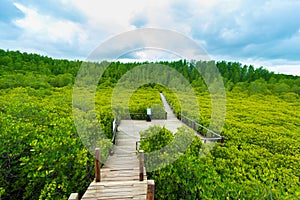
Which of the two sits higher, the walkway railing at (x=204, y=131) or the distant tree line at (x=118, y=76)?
the distant tree line at (x=118, y=76)

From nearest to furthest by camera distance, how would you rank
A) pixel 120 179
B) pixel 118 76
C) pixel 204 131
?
1. pixel 120 179
2. pixel 204 131
3. pixel 118 76

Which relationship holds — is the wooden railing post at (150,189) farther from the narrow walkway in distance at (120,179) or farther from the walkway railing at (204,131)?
the walkway railing at (204,131)

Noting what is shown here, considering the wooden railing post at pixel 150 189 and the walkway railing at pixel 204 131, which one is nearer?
the wooden railing post at pixel 150 189

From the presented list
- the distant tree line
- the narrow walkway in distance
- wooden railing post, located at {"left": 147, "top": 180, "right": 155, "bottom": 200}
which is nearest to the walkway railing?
the narrow walkway in distance

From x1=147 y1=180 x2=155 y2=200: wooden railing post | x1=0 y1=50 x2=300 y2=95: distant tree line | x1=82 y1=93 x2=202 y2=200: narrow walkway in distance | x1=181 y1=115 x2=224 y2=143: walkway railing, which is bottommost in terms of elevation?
x1=82 y1=93 x2=202 y2=200: narrow walkway in distance

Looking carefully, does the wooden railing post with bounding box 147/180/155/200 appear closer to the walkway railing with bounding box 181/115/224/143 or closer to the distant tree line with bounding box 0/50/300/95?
the walkway railing with bounding box 181/115/224/143

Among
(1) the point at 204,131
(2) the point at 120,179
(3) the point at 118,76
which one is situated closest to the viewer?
(2) the point at 120,179

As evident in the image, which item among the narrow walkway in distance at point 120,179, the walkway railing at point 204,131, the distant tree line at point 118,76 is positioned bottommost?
the narrow walkway in distance at point 120,179

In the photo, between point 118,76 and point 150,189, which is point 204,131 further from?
point 118,76

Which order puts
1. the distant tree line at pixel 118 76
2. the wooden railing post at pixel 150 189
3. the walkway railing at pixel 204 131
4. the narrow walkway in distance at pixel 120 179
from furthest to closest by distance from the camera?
the distant tree line at pixel 118 76
the walkway railing at pixel 204 131
the narrow walkway in distance at pixel 120 179
the wooden railing post at pixel 150 189

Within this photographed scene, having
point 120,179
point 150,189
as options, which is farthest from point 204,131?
point 150,189

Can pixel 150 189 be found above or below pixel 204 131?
above

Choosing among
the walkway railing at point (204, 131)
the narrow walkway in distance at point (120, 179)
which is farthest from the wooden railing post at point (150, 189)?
the walkway railing at point (204, 131)

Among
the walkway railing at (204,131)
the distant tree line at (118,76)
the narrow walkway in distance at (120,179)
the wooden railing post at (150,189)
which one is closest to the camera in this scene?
the wooden railing post at (150,189)
